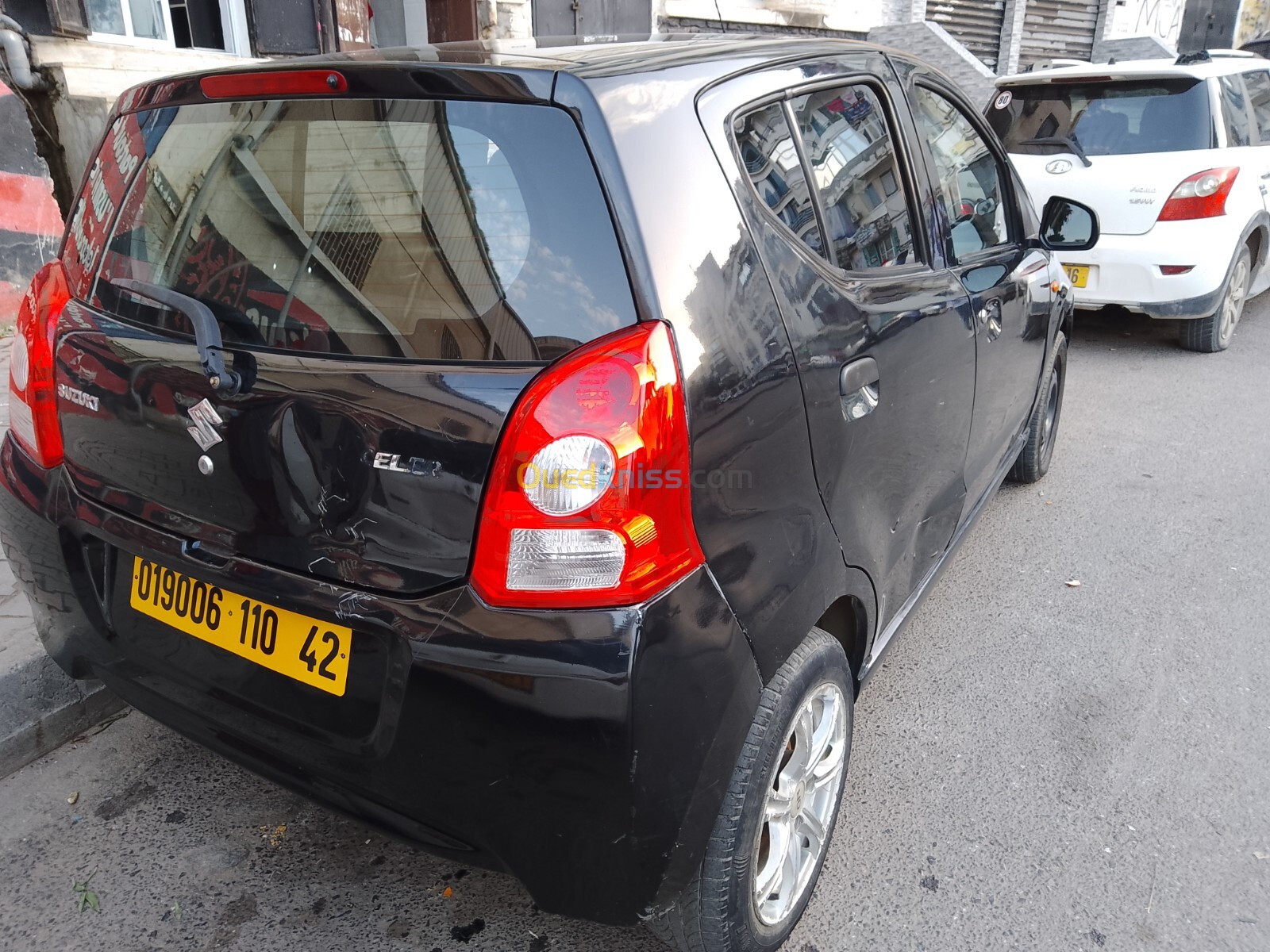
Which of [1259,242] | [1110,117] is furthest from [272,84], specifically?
[1259,242]

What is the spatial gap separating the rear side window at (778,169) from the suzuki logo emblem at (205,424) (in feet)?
3.46

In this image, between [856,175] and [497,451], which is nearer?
[497,451]

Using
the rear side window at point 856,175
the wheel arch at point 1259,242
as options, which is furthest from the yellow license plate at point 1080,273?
the rear side window at point 856,175

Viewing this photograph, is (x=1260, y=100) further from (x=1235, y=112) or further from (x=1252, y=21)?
(x=1252, y=21)

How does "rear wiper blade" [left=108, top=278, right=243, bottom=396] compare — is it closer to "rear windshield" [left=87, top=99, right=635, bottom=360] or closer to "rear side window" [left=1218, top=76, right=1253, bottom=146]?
"rear windshield" [left=87, top=99, right=635, bottom=360]

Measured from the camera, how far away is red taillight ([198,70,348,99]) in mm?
1656

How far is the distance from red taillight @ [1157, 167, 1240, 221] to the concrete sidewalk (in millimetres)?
6222

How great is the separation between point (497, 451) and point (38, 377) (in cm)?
126

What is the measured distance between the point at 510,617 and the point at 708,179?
2.66 ft

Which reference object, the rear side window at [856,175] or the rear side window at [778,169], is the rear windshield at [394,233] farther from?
the rear side window at [856,175]

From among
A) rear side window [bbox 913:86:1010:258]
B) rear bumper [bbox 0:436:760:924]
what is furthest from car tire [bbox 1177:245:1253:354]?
rear bumper [bbox 0:436:760:924]

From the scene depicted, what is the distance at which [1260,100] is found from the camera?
6824 millimetres

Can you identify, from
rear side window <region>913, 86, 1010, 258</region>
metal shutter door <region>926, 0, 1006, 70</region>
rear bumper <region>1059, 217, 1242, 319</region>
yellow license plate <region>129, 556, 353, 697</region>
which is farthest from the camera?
metal shutter door <region>926, 0, 1006, 70</region>

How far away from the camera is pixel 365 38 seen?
26.8 ft
